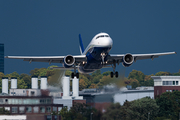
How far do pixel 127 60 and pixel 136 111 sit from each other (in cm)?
5418

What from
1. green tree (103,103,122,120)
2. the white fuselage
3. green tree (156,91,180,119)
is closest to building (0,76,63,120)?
green tree (103,103,122,120)

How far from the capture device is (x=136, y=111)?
11738 centimetres

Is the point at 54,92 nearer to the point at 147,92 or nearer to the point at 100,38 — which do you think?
the point at 100,38

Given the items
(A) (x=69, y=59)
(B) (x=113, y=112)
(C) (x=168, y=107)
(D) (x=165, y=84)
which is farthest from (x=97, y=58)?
(D) (x=165, y=84)

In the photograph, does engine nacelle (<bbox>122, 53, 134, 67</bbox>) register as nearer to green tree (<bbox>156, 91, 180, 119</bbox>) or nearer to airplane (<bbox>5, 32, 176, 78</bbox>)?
airplane (<bbox>5, 32, 176, 78</bbox>)

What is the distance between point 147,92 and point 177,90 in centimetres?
1138

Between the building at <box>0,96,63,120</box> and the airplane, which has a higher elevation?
the airplane

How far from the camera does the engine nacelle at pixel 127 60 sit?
65125 millimetres

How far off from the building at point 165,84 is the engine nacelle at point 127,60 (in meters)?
99.5

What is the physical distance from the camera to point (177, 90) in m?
161

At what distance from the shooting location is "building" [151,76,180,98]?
536ft

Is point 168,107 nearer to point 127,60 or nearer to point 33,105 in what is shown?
point 33,105

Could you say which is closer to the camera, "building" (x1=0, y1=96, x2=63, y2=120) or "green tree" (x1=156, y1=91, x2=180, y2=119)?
"building" (x1=0, y1=96, x2=63, y2=120)

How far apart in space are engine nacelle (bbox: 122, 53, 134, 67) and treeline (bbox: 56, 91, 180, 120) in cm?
2332
